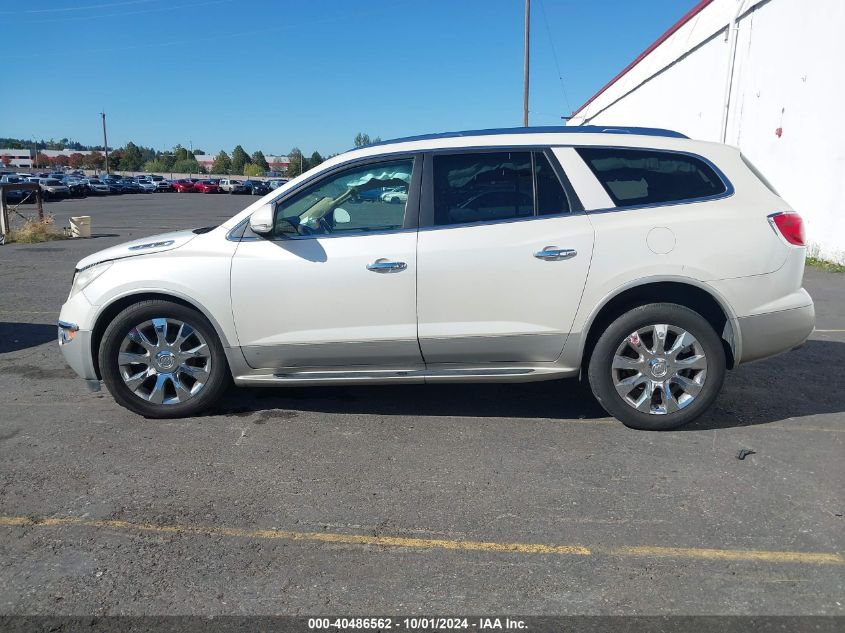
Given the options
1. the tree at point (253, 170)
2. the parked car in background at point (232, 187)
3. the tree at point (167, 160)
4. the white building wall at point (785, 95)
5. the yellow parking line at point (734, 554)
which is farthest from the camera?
the tree at point (167, 160)

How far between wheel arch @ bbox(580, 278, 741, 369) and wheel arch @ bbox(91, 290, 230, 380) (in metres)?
2.47

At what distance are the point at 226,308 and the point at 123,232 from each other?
20.0 metres

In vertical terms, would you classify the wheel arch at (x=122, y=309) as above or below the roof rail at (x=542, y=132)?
below

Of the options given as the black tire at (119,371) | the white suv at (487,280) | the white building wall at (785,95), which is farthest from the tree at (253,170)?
the white suv at (487,280)

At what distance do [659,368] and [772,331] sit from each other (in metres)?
0.78

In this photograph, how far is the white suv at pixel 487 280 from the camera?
458cm

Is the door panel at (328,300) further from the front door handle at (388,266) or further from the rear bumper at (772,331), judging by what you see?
the rear bumper at (772,331)

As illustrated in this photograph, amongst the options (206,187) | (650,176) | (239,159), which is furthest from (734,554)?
Result: (239,159)

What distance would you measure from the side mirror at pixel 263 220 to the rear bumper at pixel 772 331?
10.2ft

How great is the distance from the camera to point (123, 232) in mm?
22766

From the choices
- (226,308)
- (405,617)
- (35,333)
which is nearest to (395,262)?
(226,308)

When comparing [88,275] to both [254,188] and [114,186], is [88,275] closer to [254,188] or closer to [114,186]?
[114,186]

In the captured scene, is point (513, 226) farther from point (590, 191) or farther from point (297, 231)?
point (297, 231)

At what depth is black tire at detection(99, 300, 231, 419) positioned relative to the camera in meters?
4.83
